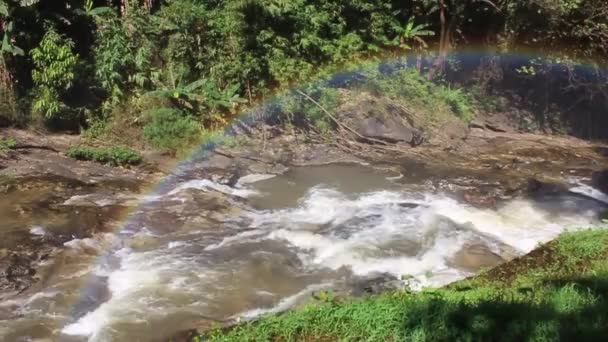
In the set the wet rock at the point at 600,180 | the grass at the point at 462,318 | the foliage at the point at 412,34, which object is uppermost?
the foliage at the point at 412,34

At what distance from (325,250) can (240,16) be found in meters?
7.02

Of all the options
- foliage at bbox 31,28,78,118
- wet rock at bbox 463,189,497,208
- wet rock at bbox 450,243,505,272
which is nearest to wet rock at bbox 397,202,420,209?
wet rock at bbox 463,189,497,208

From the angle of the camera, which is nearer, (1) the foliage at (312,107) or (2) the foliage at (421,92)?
(1) the foliage at (312,107)

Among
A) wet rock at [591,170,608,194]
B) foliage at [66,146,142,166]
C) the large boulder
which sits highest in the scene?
foliage at [66,146,142,166]

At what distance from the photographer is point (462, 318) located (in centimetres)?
488

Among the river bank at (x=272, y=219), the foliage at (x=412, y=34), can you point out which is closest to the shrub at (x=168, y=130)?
the river bank at (x=272, y=219)

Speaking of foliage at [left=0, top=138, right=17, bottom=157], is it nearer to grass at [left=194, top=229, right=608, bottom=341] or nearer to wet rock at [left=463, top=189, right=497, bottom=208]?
grass at [left=194, top=229, right=608, bottom=341]

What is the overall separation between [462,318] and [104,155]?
9008 millimetres

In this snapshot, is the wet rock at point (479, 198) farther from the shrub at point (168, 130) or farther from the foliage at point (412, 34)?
the foliage at point (412, 34)

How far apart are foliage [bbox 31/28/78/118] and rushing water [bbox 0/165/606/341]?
3.29m

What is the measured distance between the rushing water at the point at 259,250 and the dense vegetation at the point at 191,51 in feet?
8.45

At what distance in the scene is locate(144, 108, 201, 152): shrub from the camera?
42.5 ft

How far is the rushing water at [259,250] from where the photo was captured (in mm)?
7340

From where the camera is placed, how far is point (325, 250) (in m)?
9.22
